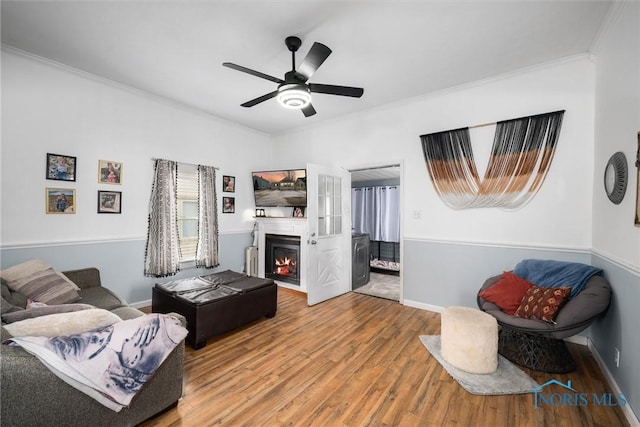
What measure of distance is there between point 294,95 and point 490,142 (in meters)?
2.43

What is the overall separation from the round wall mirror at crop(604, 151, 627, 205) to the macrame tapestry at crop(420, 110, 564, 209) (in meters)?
0.66

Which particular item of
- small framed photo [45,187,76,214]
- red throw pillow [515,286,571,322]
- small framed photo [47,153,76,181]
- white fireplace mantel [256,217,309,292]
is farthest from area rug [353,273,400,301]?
small framed photo [47,153,76,181]

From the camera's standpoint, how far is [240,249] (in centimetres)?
489

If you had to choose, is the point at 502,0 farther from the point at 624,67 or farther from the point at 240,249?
the point at 240,249

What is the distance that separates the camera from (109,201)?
3.34 metres

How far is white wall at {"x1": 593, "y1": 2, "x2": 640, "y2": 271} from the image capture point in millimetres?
1795

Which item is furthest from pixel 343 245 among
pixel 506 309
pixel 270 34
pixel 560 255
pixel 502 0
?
pixel 502 0

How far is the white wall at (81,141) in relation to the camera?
270cm

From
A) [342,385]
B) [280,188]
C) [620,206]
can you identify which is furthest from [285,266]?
[620,206]

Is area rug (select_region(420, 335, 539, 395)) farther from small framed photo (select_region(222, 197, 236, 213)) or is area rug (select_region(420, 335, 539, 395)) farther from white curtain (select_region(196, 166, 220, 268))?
small framed photo (select_region(222, 197, 236, 213))

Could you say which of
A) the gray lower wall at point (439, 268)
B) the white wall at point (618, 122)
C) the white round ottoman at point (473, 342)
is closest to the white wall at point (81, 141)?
the gray lower wall at point (439, 268)

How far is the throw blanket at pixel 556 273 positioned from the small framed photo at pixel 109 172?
490cm

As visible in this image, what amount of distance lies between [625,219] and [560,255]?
41.0 inches

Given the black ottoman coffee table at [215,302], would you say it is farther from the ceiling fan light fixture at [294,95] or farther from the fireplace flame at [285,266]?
the ceiling fan light fixture at [294,95]
